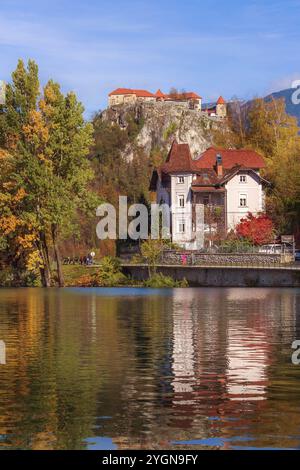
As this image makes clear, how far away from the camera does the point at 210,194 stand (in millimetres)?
116750

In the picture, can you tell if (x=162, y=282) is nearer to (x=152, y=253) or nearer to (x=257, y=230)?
(x=152, y=253)

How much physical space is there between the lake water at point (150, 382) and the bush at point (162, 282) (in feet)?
130

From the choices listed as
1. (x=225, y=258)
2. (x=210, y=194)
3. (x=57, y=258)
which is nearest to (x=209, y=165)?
(x=210, y=194)

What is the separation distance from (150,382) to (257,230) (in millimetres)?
82320

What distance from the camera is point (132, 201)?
458 ft

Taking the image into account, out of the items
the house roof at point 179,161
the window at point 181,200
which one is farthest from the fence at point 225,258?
the house roof at point 179,161

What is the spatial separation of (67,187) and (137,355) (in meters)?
55.6

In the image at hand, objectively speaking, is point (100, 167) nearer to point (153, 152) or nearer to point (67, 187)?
point (153, 152)

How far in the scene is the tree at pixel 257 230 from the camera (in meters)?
104

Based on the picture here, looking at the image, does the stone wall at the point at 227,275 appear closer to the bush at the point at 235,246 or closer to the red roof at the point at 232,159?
the bush at the point at 235,246

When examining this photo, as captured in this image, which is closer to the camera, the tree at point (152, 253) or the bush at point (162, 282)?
the bush at point (162, 282)

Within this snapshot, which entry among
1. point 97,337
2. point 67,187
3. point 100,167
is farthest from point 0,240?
point 100,167

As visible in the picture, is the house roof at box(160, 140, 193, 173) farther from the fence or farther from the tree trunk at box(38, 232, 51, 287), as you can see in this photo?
the tree trunk at box(38, 232, 51, 287)
